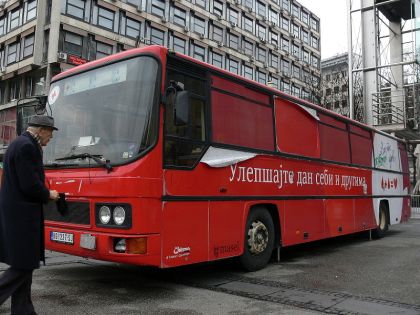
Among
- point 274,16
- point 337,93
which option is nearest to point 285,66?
point 274,16

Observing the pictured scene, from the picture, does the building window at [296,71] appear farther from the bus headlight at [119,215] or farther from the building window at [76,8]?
the bus headlight at [119,215]

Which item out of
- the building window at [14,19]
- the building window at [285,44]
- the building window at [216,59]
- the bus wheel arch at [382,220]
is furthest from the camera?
the building window at [285,44]

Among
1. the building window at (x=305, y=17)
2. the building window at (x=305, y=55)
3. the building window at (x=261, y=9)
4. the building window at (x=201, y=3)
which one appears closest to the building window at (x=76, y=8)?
the building window at (x=201, y=3)

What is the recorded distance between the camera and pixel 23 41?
33875mm

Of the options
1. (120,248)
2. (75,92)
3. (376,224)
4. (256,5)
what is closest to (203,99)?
(75,92)

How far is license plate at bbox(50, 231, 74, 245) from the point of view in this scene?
5.88 meters

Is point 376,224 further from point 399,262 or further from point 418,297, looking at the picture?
point 418,297

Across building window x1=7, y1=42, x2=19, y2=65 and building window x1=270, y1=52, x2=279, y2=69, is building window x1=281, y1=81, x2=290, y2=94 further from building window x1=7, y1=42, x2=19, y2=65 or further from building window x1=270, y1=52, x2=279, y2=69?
building window x1=7, y1=42, x2=19, y2=65

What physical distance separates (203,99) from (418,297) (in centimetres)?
389

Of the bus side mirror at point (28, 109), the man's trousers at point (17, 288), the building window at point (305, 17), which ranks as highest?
the building window at point (305, 17)

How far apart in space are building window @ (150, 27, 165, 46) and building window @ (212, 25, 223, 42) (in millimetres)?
8391

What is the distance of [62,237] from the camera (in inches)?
237

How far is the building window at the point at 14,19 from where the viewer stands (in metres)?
35.2

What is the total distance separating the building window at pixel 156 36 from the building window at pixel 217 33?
839 centimetres
